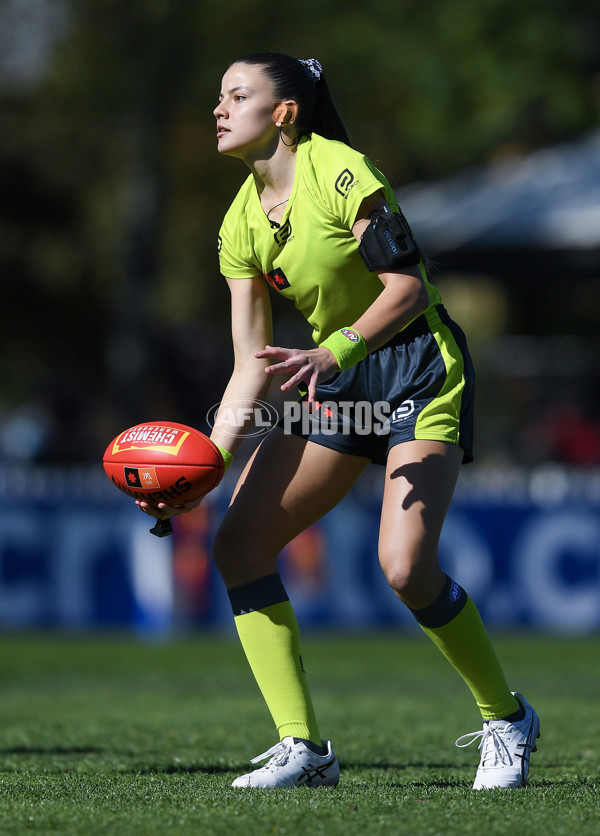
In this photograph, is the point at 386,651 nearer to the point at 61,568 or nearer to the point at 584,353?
the point at 61,568

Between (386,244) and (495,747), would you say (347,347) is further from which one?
(495,747)

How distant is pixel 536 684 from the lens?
9.17 metres

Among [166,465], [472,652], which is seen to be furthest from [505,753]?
[166,465]

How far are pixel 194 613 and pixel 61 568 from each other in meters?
1.32

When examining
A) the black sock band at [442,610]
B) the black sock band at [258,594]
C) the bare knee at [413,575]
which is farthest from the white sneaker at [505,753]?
the black sock band at [258,594]

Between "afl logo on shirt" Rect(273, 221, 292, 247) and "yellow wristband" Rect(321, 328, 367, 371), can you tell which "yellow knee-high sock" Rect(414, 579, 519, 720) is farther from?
"afl logo on shirt" Rect(273, 221, 292, 247)

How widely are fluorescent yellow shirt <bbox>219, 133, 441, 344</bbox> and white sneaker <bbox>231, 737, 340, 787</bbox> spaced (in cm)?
145

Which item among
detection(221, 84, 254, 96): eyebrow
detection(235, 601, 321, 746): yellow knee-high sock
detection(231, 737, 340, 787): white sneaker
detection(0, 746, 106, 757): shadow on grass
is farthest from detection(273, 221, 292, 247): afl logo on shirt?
detection(0, 746, 106, 757): shadow on grass

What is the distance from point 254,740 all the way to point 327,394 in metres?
2.14

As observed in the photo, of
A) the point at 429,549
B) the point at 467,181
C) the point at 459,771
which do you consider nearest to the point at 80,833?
the point at 429,549

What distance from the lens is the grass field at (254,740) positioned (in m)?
3.80

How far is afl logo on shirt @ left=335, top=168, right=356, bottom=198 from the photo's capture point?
14.4ft

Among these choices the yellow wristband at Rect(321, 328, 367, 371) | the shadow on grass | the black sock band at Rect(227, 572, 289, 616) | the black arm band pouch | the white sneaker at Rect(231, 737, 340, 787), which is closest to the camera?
→ the yellow wristband at Rect(321, 328, 367, 371)

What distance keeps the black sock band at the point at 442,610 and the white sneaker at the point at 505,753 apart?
1.38 feet
